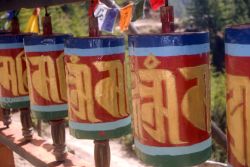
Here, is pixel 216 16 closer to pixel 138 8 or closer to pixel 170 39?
pixel 138 8

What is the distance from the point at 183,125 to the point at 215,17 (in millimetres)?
12575

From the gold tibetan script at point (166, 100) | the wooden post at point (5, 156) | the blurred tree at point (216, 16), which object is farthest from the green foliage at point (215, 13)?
the gold tibetan script at point (166, 100)

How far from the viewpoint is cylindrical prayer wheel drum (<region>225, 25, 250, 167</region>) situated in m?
0.46

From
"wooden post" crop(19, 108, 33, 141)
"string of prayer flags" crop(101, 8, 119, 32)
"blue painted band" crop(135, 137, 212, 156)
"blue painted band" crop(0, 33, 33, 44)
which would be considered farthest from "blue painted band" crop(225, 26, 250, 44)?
"wooden post" crop(19, 108, 33, 141)

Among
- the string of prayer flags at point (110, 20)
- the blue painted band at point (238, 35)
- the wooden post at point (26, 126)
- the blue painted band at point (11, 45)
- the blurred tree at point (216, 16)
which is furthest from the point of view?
the blurred tree at point (216, 16)

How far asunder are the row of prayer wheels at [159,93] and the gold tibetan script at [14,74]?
287 millimetres

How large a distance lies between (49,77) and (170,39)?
37 centimetres

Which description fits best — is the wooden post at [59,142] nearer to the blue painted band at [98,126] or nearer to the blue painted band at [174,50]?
the blue painted band at [98,126]

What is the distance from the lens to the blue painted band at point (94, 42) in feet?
2.16

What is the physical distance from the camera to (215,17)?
12.6 metres

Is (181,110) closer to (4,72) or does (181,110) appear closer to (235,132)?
(235,132)

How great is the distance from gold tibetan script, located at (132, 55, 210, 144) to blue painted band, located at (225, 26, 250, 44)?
0.07 metres

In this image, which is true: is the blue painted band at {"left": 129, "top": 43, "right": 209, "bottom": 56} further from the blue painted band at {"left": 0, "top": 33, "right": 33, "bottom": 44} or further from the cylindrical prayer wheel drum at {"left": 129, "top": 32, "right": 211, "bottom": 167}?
the blue painted band at {"left": 0, "top": 33, "right": 33, "bottom": 44}

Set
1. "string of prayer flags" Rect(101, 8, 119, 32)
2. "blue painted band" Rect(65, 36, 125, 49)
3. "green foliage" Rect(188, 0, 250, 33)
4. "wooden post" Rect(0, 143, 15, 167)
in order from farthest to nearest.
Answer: "green foliage" Rect(188, 0, 250, 33) < "wooden post" Rect(0, 143, 15, 167) < "string of prayer flags" Rect(101, 8, 119, 32) < "blue painted band" Rect(65, 36, 125, 49)
